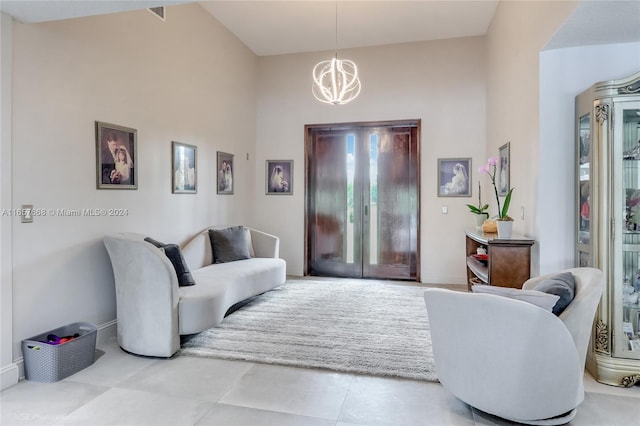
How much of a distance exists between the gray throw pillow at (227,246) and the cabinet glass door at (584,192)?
3.76 meters

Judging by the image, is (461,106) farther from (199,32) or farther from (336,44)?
(199,32)

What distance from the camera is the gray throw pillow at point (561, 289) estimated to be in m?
2.21

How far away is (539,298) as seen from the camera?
2.11 m

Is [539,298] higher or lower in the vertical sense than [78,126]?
lower

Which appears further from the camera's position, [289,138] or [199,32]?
[289,138]

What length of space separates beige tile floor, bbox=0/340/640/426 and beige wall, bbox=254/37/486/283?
129 inches

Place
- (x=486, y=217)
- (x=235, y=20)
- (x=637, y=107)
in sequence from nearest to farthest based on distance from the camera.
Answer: (x=637, y=107) < (x=486, y=217) < (x=235, y=20)

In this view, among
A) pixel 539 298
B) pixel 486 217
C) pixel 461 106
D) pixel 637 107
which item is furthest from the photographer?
pixel 461 106

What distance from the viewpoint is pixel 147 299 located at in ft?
10.3

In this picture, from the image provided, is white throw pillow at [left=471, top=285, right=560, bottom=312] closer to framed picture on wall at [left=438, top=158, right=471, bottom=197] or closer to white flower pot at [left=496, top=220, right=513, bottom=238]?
white flower pot at [left=496, top=220, right=513, bottom=238]

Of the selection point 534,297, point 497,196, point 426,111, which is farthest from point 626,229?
point 426,111

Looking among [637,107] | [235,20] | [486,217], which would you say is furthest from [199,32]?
[637,107]

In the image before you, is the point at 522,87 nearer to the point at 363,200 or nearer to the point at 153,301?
the point at 363,200

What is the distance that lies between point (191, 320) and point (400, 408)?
6.06 ft
